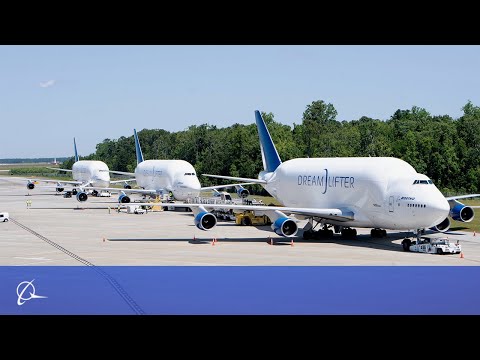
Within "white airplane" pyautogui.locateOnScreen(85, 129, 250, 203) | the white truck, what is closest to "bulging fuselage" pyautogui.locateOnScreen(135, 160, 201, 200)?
"white airplane" pyautogui.locateOnScreen(85, 129, 250, 203)

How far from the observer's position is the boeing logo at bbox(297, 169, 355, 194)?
1873 inches

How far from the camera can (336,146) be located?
125 m

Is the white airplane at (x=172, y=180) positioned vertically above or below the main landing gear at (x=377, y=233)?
above

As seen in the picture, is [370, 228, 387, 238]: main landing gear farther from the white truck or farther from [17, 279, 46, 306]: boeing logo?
[17, 279, 46, 306]: boeing logo

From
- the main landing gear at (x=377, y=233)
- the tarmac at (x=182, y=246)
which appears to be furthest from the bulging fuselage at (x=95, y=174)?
the main landing gear at (x=377, y=233)

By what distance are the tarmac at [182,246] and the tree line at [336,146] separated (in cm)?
5050

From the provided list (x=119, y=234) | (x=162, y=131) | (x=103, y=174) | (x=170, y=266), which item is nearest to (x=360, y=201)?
(x=170, y=266)

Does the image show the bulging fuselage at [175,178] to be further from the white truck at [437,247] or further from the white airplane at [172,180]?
the white truck at [437,247]

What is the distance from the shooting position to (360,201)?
4634 cm

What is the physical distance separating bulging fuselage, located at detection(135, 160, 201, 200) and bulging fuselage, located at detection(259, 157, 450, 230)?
930 inches

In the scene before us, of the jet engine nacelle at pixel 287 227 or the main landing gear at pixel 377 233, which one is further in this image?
the main landing gear at pixel 377 233

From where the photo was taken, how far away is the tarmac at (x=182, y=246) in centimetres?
3831

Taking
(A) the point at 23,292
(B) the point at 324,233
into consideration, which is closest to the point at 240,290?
(A) the point at 23,292

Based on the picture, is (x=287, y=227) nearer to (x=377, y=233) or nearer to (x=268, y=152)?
(x=377, y=233)
